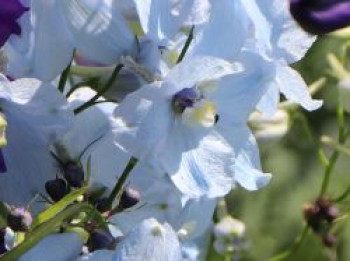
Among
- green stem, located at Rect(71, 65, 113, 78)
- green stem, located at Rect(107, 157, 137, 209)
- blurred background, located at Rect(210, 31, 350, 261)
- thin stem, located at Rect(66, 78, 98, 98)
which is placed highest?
green stem, located at Rect(71, 65, 113, 78)

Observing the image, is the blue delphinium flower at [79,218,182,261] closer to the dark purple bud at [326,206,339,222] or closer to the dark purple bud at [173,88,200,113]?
the dark purple bud at [173,88,200,113]

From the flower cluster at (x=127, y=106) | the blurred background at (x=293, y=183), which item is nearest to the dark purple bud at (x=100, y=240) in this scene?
the flower cluster at (x=127, y=106)

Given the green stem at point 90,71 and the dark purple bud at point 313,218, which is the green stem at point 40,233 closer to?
the green stem at point 90,71

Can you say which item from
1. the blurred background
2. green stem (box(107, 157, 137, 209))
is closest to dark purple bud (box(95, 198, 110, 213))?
green stem (box(107, 157, 137, 209))

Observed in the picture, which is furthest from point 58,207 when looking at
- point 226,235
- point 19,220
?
point 226,235

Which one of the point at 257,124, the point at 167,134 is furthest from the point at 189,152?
the point at 257,124

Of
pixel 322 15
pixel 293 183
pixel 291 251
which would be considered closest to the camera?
pixel 322 15

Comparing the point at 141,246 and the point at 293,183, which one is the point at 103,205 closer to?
the point at 141,246
